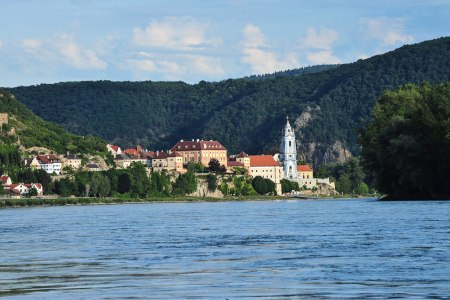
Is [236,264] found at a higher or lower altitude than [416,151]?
lower

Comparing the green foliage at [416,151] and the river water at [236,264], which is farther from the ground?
the green foliage at [416,151]

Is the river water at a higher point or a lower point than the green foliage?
lower

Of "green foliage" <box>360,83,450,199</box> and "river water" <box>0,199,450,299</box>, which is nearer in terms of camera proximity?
"river water" <box>0,199,450,299</box>

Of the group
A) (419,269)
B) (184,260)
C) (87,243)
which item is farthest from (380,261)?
(87,243)

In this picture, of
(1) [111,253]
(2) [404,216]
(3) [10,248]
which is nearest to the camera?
(1) [111,253]

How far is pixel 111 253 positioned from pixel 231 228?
828 inches

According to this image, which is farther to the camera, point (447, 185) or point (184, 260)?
point (447, 185)

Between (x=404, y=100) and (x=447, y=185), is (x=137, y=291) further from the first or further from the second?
(x=404, y=100)

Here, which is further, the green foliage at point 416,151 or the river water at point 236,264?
the green foliage at point 416,151

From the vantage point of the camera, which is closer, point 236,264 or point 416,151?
point 236,264

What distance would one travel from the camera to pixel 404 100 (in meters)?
122

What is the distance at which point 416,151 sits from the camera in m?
104

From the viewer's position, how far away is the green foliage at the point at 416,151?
10469 centimetres

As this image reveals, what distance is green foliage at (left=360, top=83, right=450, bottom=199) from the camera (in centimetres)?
10469
